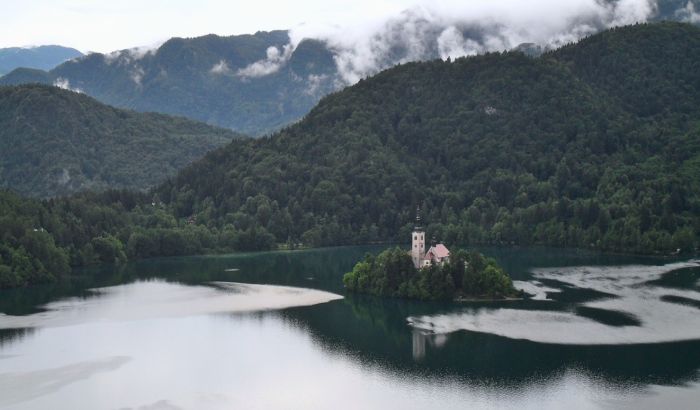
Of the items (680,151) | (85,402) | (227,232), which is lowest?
(85,402)

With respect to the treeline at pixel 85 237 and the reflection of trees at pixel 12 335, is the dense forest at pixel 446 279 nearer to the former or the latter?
the reflection of trees at pixel 12 335

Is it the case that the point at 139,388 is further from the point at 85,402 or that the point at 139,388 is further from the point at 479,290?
the point at 479,290

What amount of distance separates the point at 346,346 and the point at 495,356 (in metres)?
15.0

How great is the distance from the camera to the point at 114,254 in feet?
548

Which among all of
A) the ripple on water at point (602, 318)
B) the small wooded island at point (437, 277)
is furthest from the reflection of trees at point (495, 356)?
the small wooded island at point (437, 277)

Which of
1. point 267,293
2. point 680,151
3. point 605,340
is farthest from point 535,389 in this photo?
point 680,151

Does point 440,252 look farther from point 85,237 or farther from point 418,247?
point 85,237

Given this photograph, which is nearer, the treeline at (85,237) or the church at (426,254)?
the church at (426,254)

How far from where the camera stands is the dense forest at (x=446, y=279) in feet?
372

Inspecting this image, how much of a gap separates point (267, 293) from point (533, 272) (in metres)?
39.7

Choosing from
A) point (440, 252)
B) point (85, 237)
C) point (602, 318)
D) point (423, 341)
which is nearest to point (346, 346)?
point (423, 341)

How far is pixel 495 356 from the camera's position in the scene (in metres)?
85.1

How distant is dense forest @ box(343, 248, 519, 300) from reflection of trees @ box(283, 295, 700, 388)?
12.3 metres

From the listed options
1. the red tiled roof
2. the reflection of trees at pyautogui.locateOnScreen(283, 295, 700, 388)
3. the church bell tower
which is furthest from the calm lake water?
the church bell tower
